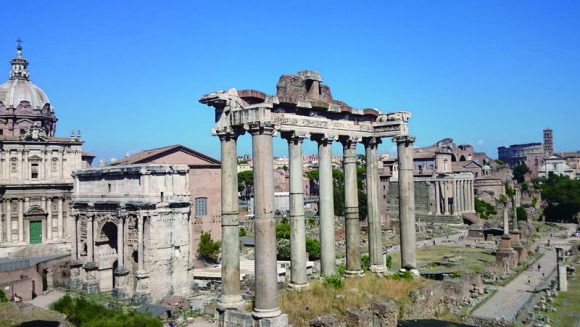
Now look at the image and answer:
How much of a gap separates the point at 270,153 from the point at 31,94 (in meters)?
41.6

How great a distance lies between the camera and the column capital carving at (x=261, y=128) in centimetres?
1284

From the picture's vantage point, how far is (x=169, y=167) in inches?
1270

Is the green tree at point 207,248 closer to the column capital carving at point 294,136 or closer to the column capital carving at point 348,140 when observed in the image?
the column capital carving at point 348,140

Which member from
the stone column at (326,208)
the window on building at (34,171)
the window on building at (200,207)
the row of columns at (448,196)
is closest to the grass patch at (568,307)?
the stone column at (326,208)

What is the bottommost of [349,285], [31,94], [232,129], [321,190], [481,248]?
[481,248]

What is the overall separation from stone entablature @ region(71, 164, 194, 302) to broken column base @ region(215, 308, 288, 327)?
1856cm

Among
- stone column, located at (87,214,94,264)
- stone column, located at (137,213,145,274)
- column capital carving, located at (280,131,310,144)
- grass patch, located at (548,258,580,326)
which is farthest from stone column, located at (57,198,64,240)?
grass patch, located at (548,258,580,326)

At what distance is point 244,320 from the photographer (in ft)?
41.4

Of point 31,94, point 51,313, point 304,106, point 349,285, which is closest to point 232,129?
point 304,106

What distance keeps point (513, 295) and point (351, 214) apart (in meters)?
17.8

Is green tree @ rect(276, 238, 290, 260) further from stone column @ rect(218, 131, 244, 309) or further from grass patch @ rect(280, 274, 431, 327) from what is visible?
stone column @ rect(218, 131, 244, 309)

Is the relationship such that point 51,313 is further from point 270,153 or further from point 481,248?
point 481,248

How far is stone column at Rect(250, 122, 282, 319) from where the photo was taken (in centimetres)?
1240

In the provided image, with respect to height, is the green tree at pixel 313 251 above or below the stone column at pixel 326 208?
below
